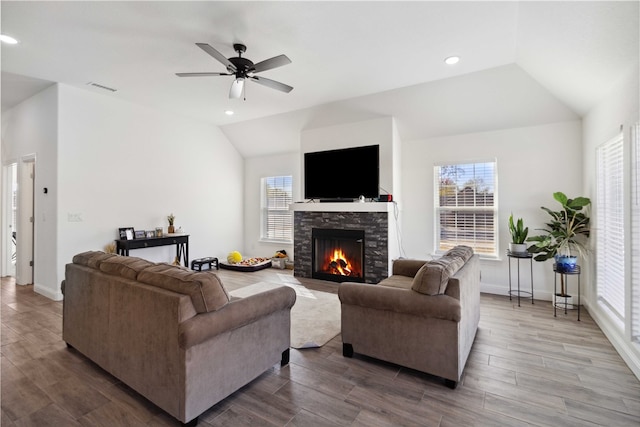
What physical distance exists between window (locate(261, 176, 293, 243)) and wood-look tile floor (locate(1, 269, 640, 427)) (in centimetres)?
424

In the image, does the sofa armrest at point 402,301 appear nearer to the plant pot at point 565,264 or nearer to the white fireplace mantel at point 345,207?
the plant pot at point 565,264

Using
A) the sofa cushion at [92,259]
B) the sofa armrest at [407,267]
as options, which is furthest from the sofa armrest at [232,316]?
the sofa armrest at [407,267]

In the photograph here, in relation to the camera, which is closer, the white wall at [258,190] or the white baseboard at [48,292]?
the white baseboard at [48,292]

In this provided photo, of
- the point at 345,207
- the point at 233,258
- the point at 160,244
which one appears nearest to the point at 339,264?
the point at 345,207

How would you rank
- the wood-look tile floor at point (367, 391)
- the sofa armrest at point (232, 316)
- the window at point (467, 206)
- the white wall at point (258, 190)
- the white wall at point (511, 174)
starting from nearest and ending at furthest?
the sofa armrest at point (232, 316) → the wood-look tile floor at point (367, 391) → the white wall at point (511, 174) → the window at point (467, 206) → the white wall at point (258, 190)

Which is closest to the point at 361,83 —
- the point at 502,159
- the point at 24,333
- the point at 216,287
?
the point at 502,159

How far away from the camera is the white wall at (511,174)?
4348 millimetres

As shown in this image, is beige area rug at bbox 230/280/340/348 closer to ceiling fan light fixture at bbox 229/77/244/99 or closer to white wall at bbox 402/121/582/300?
white wall at bbox 402/121/582/300

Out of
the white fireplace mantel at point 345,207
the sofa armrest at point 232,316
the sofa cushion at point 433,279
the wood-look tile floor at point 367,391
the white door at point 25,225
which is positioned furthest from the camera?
the white door at point 25,225

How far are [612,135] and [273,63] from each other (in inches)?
135

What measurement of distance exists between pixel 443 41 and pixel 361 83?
1.31 metres

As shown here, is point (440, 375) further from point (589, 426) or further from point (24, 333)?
point (24, 333)

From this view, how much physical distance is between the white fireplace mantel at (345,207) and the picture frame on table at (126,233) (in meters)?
2.73

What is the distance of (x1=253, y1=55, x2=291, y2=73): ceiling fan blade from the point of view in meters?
2.90
